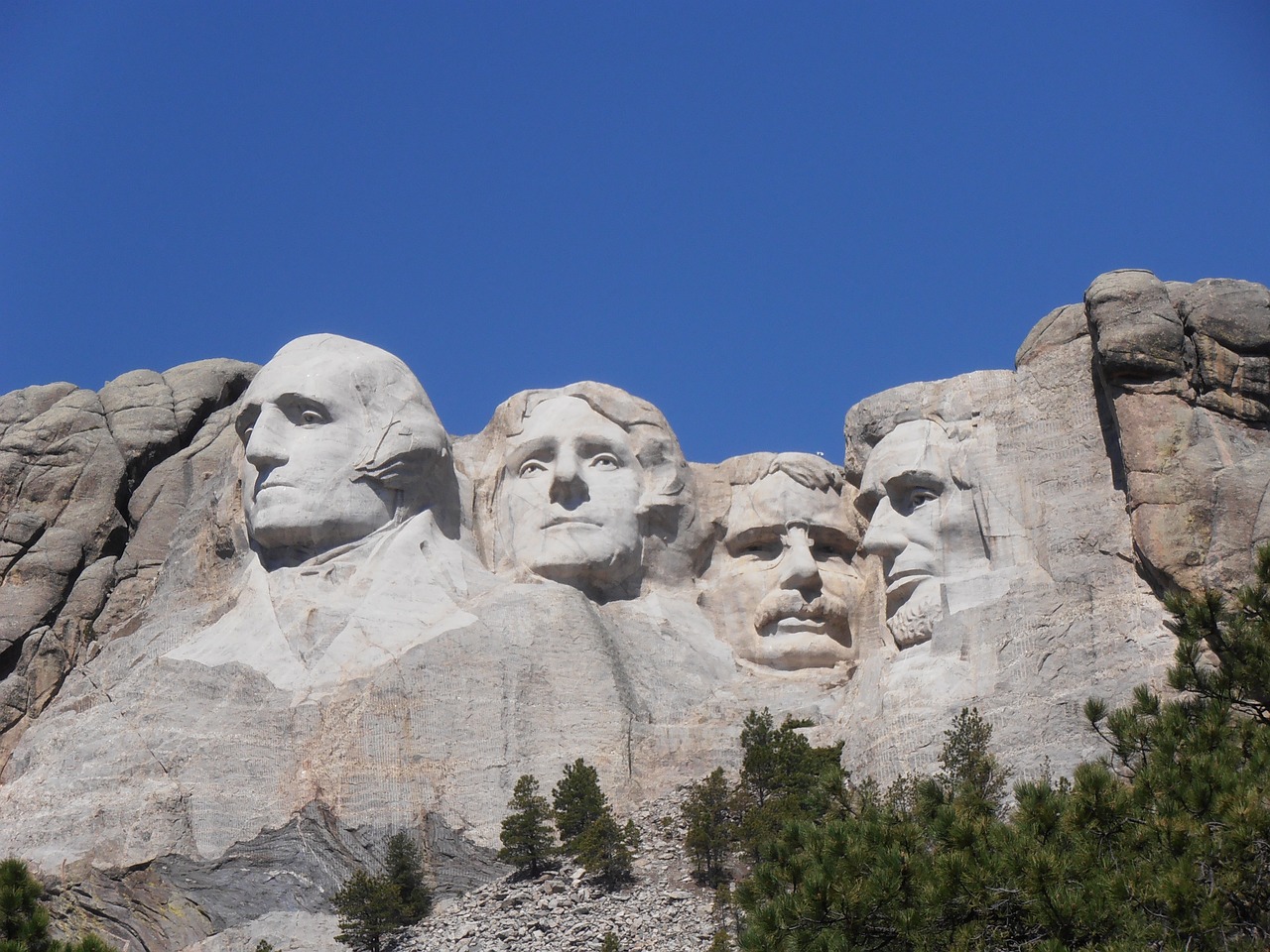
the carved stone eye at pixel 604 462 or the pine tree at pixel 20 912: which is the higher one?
the carved stone eye at pixel 604 462

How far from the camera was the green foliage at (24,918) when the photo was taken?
1512 centimetres

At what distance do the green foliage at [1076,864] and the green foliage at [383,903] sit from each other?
4064 millimetres

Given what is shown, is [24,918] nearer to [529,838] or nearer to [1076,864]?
[529,838]

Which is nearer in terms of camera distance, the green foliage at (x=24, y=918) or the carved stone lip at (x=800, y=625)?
the green foliage at (x=24, y=918)

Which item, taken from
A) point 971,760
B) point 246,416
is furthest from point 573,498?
point 971,760

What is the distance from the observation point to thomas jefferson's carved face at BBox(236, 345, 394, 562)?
2194 cm

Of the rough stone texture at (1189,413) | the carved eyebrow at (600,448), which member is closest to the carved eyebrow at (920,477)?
the rough stone texture at (1189,413)

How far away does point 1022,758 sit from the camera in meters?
19.2

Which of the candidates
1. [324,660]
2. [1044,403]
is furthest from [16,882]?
[1044,403]

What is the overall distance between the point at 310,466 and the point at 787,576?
4.39 m

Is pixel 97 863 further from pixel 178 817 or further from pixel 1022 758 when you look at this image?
pixel 1022 758

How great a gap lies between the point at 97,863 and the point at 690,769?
188 inches

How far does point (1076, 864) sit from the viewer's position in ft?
47.0

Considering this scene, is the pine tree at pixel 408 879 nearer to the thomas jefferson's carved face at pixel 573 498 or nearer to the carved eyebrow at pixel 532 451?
the thomas jefferson's carved face at pixel 573 498
